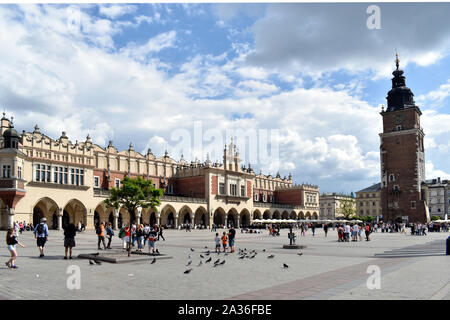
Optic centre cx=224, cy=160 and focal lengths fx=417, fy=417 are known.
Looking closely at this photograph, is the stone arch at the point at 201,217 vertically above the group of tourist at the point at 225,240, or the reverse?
the group of tourist at the point at 225,240

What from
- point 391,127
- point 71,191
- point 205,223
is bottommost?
point 205,223

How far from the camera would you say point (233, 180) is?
2685 inches

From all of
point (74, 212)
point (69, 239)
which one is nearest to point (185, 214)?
point (74, 212)

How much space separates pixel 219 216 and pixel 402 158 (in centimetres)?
3501

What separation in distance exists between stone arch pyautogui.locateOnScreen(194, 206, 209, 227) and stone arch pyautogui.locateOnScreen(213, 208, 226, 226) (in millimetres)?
2621

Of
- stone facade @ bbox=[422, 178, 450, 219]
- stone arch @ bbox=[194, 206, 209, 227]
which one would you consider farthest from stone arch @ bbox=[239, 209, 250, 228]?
stone facade @ bbox=[422, 178, 450, 219]

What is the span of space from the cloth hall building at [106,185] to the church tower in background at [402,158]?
57.9 feet

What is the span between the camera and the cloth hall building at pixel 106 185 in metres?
40.1

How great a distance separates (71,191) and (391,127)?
59.0m

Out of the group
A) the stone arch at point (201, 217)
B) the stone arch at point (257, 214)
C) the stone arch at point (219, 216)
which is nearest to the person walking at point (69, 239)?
the stone arch at point (201, 217)

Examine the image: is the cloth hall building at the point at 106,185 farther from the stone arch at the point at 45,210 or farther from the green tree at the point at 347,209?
the green tree at the point at 347,209
